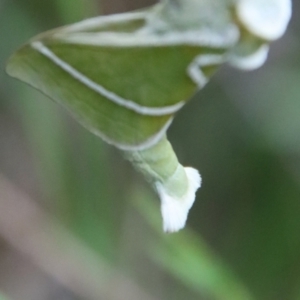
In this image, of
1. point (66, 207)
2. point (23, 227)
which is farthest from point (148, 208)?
point (23, 227)

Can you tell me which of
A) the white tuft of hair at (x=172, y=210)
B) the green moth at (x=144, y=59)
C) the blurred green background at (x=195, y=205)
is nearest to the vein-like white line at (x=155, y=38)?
the green moth at (x=144, y=59)

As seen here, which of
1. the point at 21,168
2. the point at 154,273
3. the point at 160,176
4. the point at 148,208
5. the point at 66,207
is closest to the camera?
the point at 160,176

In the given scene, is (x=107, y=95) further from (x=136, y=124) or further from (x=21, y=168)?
(x=21, y=168)

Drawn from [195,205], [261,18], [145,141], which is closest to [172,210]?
[145,141]

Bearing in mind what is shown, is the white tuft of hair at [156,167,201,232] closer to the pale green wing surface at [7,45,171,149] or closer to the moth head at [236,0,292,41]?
the pale green wing surface at [7,45,171,149]

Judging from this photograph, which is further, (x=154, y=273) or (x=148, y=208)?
(x=154, y=273)

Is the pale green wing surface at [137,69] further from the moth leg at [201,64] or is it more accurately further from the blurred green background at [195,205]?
the blurred green background at [195,205]
